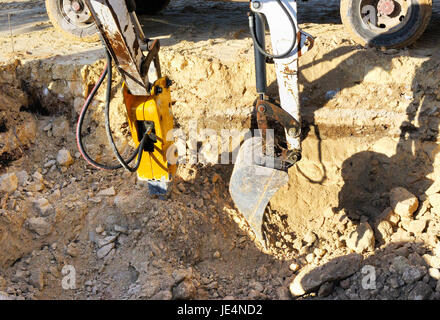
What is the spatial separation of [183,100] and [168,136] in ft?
3.95

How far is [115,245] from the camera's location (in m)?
3.79

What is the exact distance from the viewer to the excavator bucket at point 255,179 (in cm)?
369

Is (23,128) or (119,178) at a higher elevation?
(23,128)

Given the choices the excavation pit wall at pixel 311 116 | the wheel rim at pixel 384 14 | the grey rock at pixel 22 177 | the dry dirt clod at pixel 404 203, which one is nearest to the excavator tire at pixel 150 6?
the excavation pit wall at pixel 311 116

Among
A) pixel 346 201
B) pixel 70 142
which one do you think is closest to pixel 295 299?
pixel 346 201

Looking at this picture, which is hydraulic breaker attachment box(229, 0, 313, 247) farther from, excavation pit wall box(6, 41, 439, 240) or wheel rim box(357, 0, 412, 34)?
wheel rim box(357, 0, 412, 34)

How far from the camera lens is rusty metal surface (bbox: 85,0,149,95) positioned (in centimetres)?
290

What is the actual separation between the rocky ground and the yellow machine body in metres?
0.45

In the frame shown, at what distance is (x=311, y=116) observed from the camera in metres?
4.58

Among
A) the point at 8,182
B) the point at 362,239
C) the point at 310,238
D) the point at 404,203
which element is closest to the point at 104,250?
the point at 8,182

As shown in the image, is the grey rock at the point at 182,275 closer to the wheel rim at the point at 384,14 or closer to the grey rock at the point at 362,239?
the grey rock at the point at 362,239

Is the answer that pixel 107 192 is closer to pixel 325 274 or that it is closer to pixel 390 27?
pixel 325 274

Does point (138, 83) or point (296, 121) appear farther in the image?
point (296, 121)

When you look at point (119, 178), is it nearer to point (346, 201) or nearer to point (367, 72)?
point (346, 201)
